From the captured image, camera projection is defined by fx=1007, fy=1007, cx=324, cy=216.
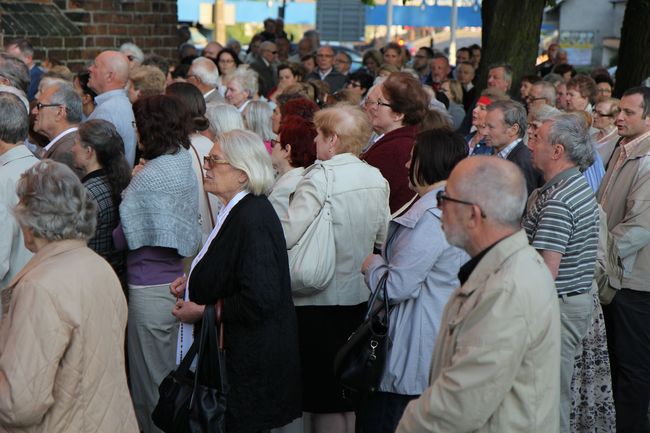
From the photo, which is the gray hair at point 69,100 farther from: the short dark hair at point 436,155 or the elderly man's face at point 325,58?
the elderly man's face at point 325,58

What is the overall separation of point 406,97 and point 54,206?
125 inches

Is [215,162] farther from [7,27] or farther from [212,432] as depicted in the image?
[7,27]

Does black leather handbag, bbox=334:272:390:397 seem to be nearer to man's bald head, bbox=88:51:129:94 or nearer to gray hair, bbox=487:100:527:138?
gray hair, bbox=487:100:527:138

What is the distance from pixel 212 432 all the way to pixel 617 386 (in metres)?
3.33

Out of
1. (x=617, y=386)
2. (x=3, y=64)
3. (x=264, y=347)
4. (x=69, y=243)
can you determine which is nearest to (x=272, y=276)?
(x=264, y=347)

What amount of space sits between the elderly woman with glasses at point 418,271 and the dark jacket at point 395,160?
1532 millimetres

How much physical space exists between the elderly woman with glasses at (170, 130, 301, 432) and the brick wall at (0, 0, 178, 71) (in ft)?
22.2

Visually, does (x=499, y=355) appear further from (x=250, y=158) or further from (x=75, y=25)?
(x=75, y=25)

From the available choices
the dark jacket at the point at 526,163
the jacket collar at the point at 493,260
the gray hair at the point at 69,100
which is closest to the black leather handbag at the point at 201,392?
the jacket collar at the point at 493,260

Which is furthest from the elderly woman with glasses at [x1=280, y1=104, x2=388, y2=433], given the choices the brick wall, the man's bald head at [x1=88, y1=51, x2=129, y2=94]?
the brick wall

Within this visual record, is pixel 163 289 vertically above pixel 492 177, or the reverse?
pixel 492 177

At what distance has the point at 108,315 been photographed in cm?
382

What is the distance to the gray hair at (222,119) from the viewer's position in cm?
736

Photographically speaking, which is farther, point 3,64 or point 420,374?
point 3,64
